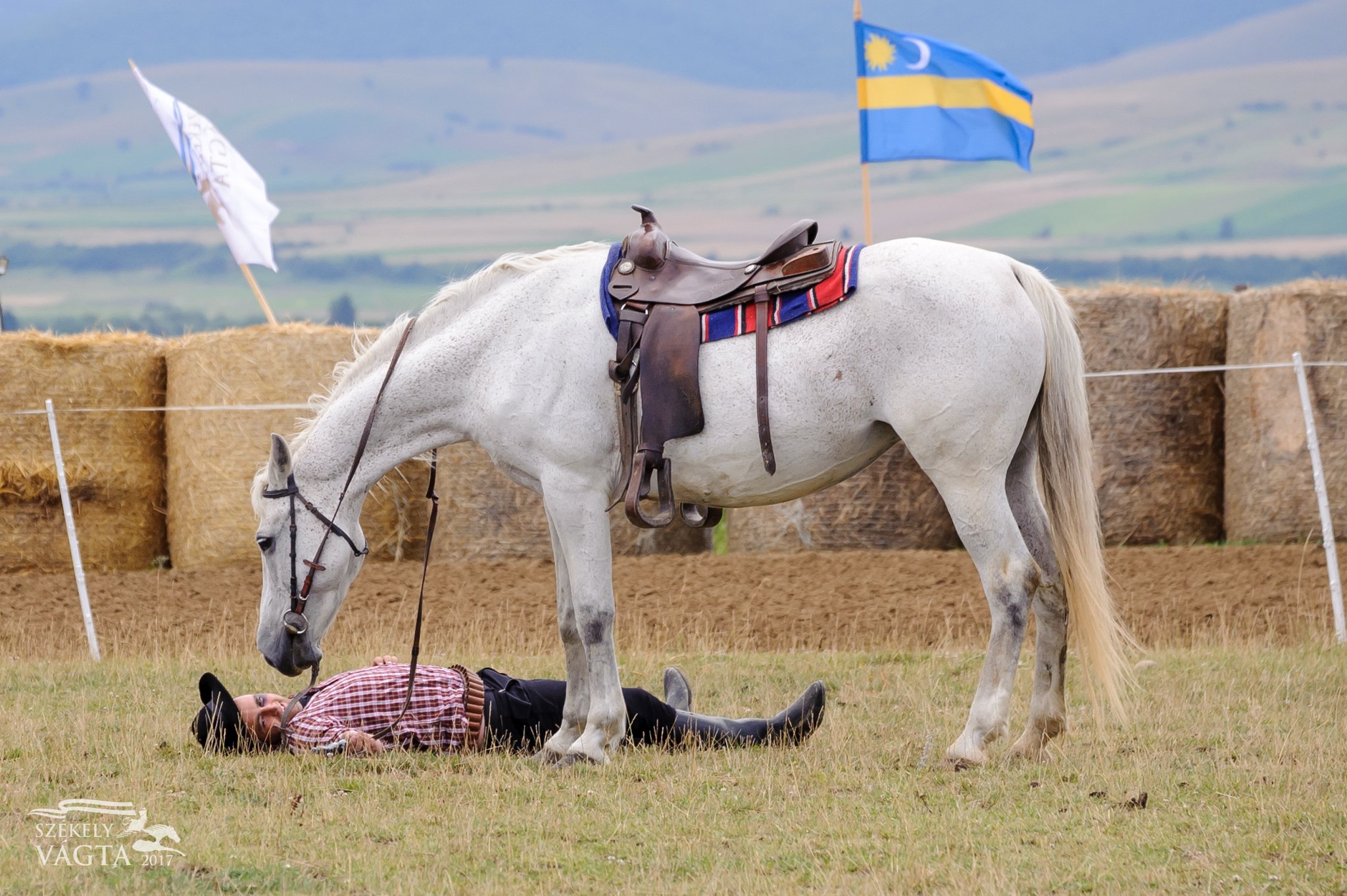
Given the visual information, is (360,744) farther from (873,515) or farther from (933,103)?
(933,103)

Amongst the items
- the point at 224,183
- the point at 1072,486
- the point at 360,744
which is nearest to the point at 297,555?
the point at 360,744

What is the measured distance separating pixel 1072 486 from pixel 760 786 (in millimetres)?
1731

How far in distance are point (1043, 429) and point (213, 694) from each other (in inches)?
136

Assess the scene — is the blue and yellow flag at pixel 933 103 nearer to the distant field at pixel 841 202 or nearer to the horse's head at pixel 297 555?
the horse's head at pixel 297 555

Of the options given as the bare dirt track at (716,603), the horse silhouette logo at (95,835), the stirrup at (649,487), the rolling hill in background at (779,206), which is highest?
the rolling hill in background at (779,206)

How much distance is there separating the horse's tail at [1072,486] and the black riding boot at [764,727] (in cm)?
108

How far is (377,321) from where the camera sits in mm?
103062

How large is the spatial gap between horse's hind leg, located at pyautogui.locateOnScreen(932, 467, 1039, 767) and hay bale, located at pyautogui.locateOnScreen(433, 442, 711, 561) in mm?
6225

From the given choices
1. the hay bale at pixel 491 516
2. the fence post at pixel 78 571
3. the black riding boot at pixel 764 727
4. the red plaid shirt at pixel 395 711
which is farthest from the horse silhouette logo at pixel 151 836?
the hay bale at pixel 491 516

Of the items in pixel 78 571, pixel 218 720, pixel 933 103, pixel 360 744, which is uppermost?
pixel 933 103

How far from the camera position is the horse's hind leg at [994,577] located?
18.9 feet

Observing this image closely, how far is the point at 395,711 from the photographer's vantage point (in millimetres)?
6172

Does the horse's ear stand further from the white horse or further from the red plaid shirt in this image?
the red plaid shirt

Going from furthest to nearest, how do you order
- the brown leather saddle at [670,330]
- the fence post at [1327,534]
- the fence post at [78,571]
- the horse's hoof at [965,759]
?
the fence post at [78,571], the fence post at [1327,534], the brown leather saddle at [670,330], the horse's hoof at [965,759]
